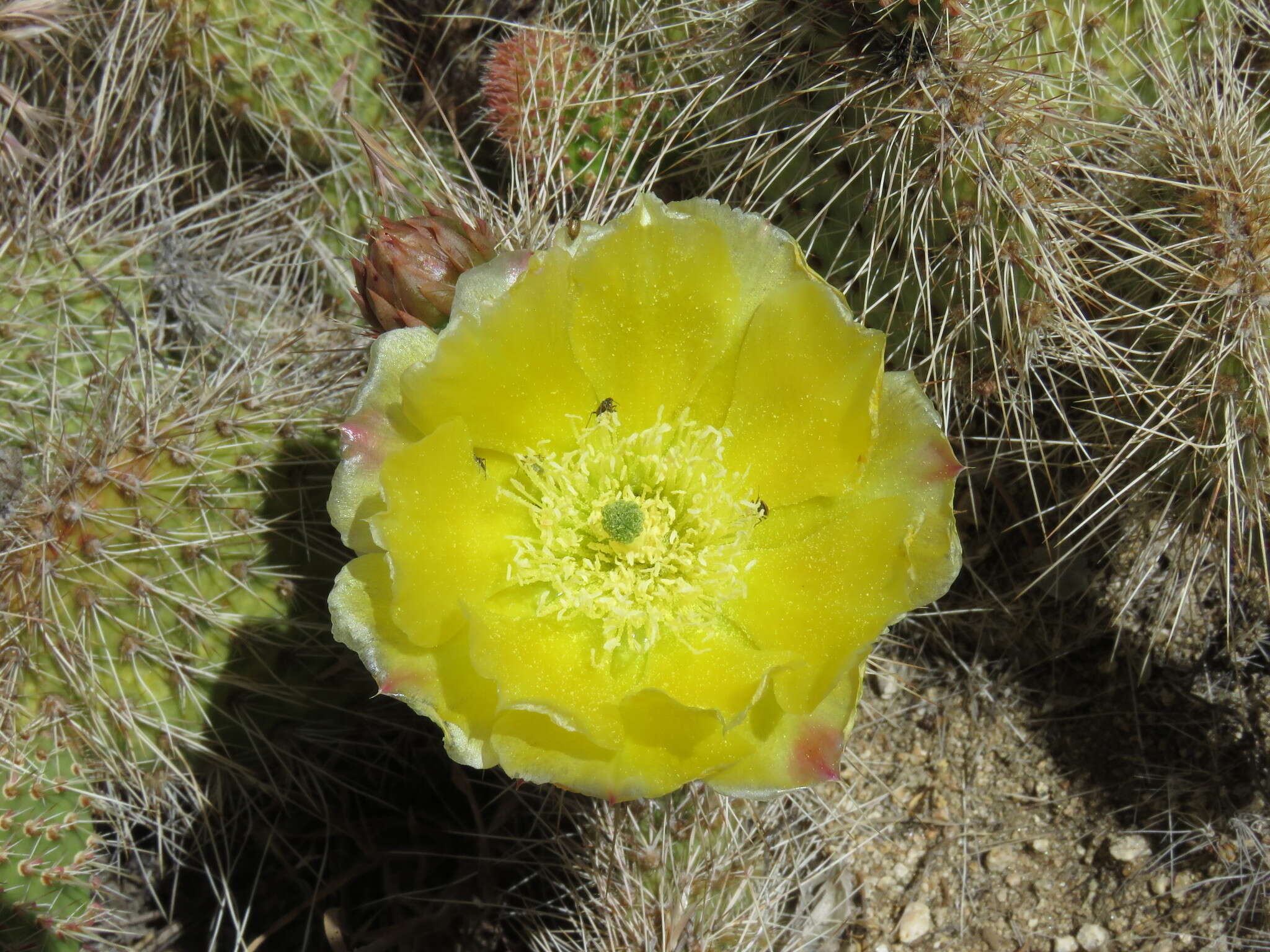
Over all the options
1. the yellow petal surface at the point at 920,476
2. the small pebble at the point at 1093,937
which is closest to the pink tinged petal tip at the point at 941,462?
the yellow petal surface at the point at 920,476

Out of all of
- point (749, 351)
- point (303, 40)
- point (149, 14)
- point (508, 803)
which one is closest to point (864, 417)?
point (749, 351)

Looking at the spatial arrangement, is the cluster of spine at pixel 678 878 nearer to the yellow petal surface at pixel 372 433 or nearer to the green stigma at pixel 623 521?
the green stigma at pixel 623 521

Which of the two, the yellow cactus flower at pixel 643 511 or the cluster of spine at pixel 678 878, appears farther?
the cluster of spine at pixel 678 878

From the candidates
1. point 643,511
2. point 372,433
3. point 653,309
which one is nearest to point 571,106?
point 653,309

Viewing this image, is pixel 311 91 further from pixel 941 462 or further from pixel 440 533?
pixel 941 462

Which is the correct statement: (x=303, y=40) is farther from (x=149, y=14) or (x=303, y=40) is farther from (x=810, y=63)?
(x=810, y=63)

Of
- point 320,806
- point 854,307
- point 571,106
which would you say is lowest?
point 320,806

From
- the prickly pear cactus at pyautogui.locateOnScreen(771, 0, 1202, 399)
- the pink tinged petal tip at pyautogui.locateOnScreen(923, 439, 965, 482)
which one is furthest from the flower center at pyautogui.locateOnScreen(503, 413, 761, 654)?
the prickly pear cactus at pyautogui.locateOnScreen(771, 0, 1202, 399)
